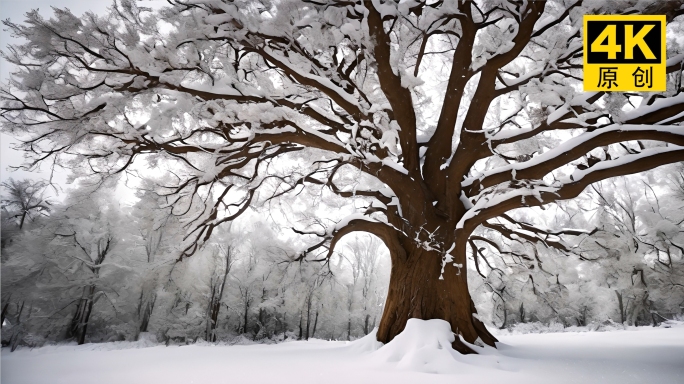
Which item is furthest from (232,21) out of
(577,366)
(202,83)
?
(577,366)

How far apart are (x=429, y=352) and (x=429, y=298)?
119cm

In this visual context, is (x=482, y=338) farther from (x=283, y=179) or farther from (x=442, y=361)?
(x=283, y=179)

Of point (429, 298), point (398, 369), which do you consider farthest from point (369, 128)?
point (398, 369)

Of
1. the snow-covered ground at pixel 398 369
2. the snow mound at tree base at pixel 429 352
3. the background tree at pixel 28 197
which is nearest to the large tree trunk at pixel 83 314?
the background tree at pixel 28 197

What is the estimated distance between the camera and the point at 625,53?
Result: 4.34 metres

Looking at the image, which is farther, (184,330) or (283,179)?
(184,330)

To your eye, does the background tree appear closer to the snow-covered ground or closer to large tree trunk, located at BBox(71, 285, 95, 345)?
the snow-covered ground

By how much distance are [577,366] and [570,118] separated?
336 cm

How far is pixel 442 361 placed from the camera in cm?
361

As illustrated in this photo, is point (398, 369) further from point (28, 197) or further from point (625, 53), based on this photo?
point (28, 197)

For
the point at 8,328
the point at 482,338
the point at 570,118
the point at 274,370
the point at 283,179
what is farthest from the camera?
the point at 8,328

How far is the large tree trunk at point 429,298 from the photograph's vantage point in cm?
494

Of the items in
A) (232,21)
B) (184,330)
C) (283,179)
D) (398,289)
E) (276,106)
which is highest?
(232,21)

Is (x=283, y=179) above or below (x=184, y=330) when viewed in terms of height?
above
